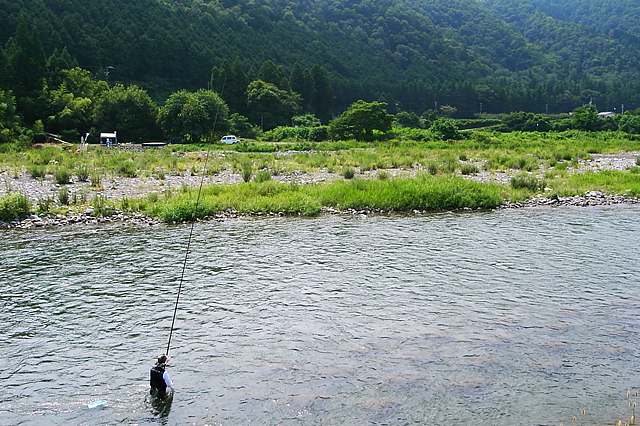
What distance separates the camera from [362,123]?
6581 centimetres

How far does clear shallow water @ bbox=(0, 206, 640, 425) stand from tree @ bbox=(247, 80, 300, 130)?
7192 cm

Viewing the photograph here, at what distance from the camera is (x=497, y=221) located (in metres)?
20.9

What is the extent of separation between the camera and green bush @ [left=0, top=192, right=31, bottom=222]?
1992 centimetres

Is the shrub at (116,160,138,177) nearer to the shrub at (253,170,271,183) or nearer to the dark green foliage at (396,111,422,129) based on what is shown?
the shrub at (253,170,271,183)

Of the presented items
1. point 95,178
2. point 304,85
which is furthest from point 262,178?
point 304,85

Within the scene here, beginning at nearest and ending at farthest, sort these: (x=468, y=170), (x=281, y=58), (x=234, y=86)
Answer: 1. (x=468, y=170)
2. (x=234, y=86)
3. (x=281, y=58)

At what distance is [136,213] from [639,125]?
235 ft

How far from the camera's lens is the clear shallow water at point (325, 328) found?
8148 mm

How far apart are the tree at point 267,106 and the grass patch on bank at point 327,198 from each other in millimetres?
64101

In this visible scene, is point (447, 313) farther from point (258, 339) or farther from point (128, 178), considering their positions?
point (128, 178)

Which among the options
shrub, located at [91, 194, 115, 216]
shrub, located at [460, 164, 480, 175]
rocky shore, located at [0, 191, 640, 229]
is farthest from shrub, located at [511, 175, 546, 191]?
shrub, located at [91, 194, 115, 216]

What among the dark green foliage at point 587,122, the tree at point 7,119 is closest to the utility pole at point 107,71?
the tree at point 7,119

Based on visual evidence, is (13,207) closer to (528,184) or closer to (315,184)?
(315,184)

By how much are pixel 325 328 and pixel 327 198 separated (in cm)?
1314
